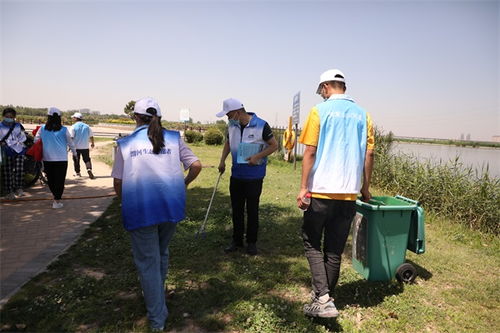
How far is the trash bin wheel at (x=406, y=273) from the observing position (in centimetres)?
366

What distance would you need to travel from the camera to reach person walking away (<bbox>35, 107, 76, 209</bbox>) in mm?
5977

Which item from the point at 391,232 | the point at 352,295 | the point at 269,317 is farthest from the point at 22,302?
the point at 391,232

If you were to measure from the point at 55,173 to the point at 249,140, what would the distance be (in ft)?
13.8

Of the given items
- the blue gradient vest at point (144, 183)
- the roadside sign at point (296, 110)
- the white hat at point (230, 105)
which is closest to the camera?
the blue gradient vest at point (144, 183)

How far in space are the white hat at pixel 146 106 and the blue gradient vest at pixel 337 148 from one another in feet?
4.58

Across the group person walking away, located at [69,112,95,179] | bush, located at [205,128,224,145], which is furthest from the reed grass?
bush, located at [205,128,224,145]

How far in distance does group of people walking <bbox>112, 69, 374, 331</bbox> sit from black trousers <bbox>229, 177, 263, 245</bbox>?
1.31 m

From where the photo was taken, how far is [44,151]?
19.5 ft

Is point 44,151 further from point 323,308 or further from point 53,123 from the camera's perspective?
point 323,308

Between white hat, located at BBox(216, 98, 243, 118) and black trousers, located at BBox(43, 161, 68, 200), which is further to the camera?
black trousers, located at BBox(43, 161, 68, 200)

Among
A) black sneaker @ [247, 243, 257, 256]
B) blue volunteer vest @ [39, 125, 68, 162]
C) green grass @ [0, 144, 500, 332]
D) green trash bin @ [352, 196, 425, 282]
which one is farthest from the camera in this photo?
blue volunteer vest @ [39, 125, 68, 162]

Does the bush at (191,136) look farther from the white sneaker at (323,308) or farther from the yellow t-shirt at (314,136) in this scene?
the white sneaker at (323,308)

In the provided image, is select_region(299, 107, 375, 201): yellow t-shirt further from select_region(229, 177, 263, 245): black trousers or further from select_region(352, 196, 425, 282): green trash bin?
select_region(229, 177, 263, 245): black trousers

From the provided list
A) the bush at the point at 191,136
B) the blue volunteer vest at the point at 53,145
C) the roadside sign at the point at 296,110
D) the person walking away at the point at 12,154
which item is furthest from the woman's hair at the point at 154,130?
the bush at the point at 191,136
